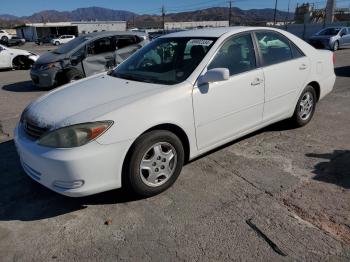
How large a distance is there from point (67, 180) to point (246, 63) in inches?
98.3

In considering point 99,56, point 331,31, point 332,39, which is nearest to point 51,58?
point 99,56

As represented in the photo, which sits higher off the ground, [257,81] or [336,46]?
[257,81]

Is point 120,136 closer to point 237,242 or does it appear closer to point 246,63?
A: point 237,242

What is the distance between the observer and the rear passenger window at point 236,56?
400 centimetres

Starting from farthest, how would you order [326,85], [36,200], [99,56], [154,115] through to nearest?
[99,56], [326,85], [36,200], [154,115]

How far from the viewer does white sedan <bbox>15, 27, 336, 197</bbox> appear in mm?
3078

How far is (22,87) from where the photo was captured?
1049 cm

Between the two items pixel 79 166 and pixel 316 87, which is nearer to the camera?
pixel 79 166

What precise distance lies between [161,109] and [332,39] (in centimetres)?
2056

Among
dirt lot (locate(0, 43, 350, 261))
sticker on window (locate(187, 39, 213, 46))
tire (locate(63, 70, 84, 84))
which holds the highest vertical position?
sticker on window (locate(187, 39, 213, 46))

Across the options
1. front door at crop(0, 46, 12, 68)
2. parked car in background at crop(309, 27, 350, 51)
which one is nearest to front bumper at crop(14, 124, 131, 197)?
front door at crop(0, 46, 12, 68)

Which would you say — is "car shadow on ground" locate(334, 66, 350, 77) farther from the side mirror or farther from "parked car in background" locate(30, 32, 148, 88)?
the side mirror

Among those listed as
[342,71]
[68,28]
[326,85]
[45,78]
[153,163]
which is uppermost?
[326,85]

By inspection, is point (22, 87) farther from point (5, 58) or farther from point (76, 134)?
point (76, 134)
